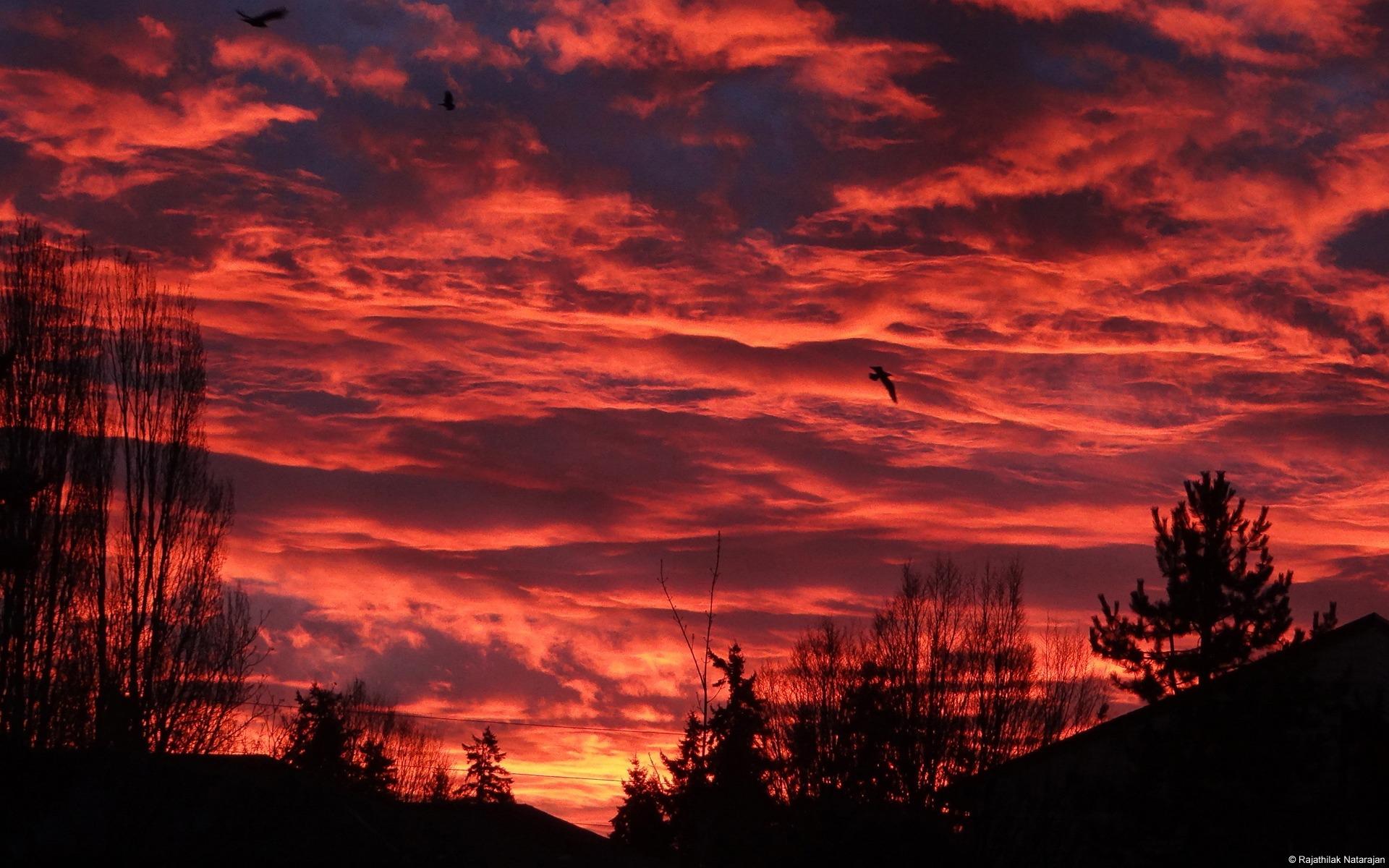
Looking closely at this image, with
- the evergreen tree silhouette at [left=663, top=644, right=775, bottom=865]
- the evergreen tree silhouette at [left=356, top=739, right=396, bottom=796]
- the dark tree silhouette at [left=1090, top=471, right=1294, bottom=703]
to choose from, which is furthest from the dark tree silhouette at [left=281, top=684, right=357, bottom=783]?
the dark tree silhouette at [left=1090, top=471, right=1294, bottom=703]

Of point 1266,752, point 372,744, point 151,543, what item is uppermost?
point 151,543

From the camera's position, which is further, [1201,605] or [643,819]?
[643,819]

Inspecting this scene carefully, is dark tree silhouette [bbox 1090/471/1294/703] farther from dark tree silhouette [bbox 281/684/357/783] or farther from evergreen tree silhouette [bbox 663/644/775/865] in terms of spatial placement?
dark tree silhouette [bbox 281/684/357/783]

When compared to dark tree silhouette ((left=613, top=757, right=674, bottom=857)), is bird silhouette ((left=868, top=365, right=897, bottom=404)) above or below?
above

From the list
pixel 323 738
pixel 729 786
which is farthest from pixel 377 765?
pixel 729 786

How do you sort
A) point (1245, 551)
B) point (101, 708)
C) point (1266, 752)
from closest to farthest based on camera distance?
point (1266, 752), point (101, 708), point (1245, 551)

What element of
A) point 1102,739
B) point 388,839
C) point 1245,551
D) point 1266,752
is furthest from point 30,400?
point 1245,551

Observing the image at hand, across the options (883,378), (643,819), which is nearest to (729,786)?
(883,378)

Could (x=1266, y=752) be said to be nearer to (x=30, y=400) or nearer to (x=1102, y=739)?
(x=1102, y=739)

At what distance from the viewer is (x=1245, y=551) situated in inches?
1458

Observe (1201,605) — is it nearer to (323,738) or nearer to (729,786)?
(729,786)

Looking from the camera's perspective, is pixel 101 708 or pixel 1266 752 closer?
pixel 1266 752

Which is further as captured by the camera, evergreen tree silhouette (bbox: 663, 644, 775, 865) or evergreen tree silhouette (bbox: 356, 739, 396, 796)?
evergreen tree silhouette (bbox: 356, 739, 396, 796)

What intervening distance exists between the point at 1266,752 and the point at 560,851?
15278mm
